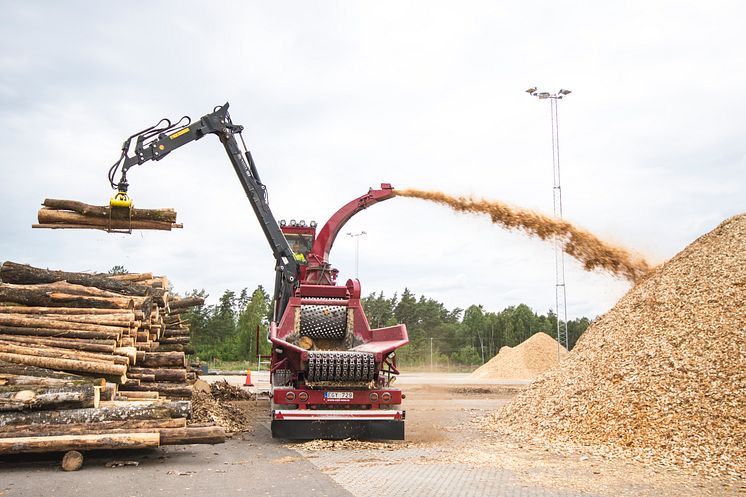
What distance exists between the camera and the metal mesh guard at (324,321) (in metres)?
12.1

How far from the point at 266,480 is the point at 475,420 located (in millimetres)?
7554

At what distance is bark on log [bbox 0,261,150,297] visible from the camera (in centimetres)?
1214

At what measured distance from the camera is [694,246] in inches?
560

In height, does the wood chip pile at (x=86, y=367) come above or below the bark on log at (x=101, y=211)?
below

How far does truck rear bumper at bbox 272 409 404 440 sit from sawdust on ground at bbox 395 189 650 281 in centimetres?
568

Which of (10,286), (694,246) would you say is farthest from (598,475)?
(10,286)

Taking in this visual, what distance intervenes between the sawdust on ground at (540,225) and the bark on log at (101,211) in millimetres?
4970

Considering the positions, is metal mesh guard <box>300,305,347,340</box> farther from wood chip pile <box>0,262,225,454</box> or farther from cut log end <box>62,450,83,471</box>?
cut log end <box>62,450,83,471</box>

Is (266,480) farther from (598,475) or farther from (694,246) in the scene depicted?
(694,246)

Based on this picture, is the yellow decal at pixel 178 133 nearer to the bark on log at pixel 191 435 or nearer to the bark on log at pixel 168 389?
the bark on log at pixel 168 389

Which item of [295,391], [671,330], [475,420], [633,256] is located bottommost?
[475,420]

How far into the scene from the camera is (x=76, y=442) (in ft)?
26.4

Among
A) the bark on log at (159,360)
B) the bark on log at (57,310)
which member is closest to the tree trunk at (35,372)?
the bark on log at (57,310)

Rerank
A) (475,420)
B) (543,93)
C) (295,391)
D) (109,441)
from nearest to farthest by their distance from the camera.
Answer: (109,441)
(295,391)
(475,420)
(543,93)
